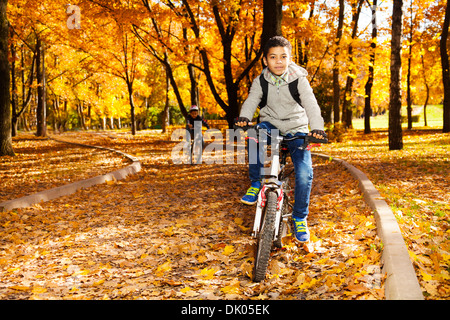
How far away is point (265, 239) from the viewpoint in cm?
357

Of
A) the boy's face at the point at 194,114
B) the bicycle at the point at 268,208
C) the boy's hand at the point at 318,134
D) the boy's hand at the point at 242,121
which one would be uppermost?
the boy's face at the point at 194,114

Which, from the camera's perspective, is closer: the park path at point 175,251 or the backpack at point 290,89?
the park path at point 175,251

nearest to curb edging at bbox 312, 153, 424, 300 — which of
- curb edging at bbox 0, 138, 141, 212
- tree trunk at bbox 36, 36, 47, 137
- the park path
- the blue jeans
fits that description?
the park path

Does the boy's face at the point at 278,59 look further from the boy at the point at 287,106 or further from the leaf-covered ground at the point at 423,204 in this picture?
the leaf-covered ground at the point at 423,204

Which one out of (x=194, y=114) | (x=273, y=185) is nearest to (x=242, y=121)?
(x=273, y=185)

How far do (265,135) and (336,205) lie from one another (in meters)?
3.13

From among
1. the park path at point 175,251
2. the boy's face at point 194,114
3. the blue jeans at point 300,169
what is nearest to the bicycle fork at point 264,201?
the blue jeans at point 300,169

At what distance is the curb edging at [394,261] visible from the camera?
292 cm

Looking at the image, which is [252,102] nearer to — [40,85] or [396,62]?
[396,62]

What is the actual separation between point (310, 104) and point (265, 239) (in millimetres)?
1402

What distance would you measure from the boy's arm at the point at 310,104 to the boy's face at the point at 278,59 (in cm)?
22

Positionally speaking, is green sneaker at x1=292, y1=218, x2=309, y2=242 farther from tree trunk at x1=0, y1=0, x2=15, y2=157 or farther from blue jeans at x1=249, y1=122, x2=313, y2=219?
tree trunk at x1=0, y1=0, x2=15, y2=157

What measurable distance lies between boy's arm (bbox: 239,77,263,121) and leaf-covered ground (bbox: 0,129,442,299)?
1.59 metres

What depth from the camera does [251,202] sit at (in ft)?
14.2
